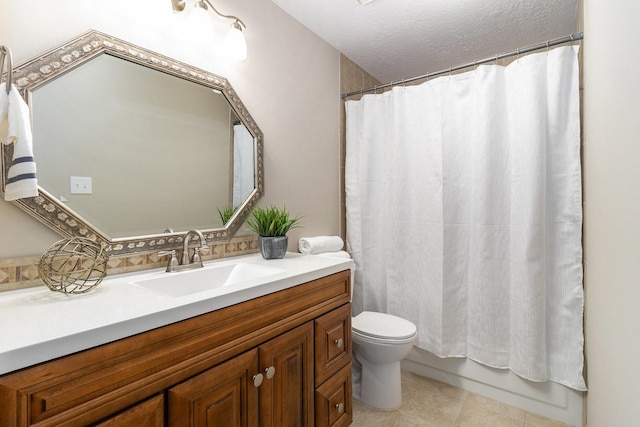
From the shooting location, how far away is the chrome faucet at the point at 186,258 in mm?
1284

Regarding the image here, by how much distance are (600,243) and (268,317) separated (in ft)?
4.04

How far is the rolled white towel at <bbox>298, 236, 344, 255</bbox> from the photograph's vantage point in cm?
185

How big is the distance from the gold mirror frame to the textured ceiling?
3.03 feet

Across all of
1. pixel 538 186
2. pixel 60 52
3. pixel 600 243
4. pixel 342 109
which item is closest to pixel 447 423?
pixel 600 243

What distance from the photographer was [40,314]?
76cm

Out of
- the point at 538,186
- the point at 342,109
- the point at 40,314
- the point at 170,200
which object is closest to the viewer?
the point at 40,314

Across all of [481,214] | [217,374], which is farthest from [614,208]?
[217,374]

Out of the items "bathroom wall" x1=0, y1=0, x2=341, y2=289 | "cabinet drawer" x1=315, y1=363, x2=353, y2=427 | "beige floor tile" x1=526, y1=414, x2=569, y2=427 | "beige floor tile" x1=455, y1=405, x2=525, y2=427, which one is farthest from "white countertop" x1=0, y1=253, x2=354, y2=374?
"beige floor tile" x1=526, y1=414, x2=569, y2=427

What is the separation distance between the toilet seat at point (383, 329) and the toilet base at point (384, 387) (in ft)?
0.63

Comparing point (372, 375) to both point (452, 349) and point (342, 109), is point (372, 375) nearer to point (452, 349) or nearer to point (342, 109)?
point (452, 349)

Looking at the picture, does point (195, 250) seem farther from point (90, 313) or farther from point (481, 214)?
point (481, 214)

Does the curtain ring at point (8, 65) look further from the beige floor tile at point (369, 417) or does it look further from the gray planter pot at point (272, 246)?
the beige floor tile at point (369, 417)

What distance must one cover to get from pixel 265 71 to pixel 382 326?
167cm

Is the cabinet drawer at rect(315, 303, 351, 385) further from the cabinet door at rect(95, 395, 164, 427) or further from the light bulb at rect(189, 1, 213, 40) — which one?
the light bulb at rect(189, 1, 213, 40)
